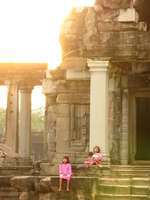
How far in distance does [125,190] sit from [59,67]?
10.8m

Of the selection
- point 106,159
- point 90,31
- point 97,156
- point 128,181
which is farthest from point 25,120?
point 128,181

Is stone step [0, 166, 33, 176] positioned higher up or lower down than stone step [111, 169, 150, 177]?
higher up

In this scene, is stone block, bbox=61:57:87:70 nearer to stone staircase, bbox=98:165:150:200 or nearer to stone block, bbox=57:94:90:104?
stone block, bbox=57:94:90:104

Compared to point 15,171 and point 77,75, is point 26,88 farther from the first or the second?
point 77,75

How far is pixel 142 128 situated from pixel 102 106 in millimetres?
3472

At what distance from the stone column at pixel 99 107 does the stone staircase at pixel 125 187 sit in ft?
8.99

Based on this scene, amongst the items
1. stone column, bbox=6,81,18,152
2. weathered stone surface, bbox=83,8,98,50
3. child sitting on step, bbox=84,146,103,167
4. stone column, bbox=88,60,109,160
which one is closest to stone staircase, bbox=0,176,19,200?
child sitting on step, bbox=84,146,103,167

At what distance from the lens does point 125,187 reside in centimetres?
2005

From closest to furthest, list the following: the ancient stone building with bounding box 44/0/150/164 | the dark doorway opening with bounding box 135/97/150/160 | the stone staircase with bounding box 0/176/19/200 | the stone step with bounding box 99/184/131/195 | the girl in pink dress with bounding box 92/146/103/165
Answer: the stone step with bounding box 99/184/131/195 < the girl in pink dress with bounding box 92/146/103/165 < the stone staircase with bounding box 0/176/19/200 < the ancient stone building with bounding box 44/0/150/164 < the dark doorway opening with bounding box 135/97/150/160

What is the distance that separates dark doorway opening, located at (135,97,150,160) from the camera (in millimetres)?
27688

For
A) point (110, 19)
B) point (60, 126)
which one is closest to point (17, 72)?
point (60, 126)

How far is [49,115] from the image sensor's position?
32.5 m

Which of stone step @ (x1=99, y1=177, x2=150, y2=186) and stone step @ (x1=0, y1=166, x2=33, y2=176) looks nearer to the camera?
stone step @ (x1=99, y1=177, x2=150, y2=186)

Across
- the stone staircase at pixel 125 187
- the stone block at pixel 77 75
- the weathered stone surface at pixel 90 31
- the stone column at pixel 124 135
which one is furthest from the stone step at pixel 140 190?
the stone block at pixel 77 75
